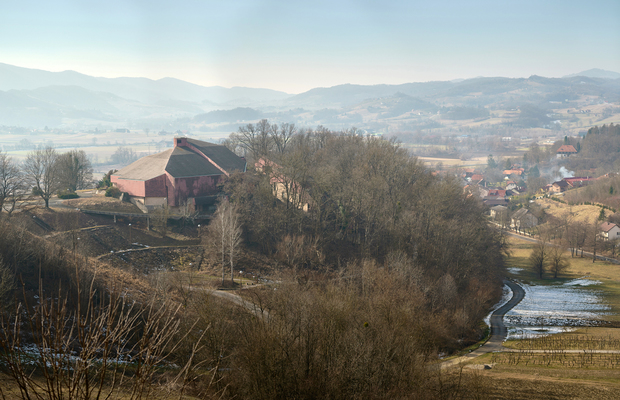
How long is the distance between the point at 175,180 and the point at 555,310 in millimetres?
43673

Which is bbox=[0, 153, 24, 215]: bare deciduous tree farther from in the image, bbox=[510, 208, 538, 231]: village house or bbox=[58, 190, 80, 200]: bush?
bbox=[510, 208, 538, 231]: village house

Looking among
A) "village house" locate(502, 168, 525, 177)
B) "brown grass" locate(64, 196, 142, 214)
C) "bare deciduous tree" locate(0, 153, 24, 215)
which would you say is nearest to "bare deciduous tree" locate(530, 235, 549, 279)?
"brown grass" locate(64, 196, 142, 214)

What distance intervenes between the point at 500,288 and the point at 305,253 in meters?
25.2

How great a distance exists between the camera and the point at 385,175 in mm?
52031

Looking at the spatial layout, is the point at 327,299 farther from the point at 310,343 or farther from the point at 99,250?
the point at 99,250

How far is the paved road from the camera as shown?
1158 inches

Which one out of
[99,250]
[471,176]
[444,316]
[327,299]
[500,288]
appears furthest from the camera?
[471,176]

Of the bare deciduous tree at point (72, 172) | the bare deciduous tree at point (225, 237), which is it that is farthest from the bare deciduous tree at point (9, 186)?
the bare deciduous tree at point (225, 237)

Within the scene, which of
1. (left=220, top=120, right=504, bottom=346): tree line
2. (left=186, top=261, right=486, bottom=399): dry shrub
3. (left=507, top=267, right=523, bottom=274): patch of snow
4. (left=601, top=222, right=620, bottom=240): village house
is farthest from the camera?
(left=601, top=222, right=620, bottom=240): village house

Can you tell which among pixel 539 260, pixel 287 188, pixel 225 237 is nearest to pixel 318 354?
pixel 225 237

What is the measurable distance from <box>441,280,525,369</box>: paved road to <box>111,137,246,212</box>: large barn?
107ft

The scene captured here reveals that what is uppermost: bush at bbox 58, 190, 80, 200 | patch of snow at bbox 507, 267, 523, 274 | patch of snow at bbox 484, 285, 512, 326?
bush at bbox 58, 190, 80, 200

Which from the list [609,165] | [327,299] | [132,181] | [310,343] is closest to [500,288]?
[327,299]

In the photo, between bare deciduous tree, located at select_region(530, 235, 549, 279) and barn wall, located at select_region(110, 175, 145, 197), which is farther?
bare deciduous tree, located at select_region(530, 235, 549, 279)
